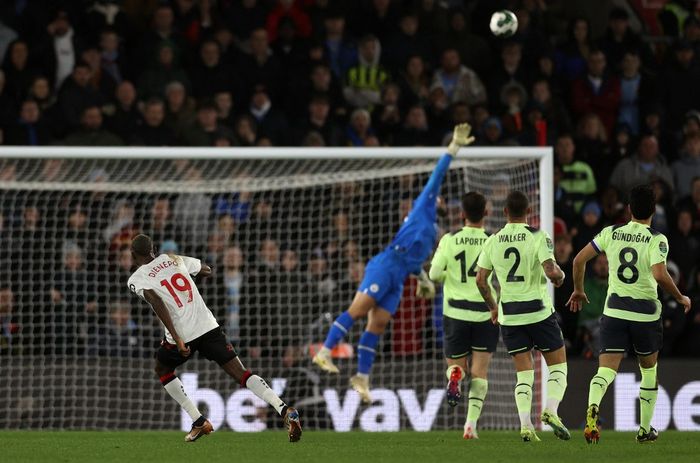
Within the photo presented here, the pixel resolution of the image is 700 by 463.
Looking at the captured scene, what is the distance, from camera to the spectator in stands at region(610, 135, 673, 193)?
17.3 metres

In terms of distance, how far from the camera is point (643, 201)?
10.3 m

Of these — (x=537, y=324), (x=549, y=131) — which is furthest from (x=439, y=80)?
(x=537, y=324)

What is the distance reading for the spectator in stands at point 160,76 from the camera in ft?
56.6

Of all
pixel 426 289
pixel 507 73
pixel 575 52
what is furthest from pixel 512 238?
pixel 575 52

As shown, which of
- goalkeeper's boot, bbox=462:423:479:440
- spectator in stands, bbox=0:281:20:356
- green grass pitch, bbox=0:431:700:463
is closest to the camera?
green grass pitch, bbox=0:431:700:463

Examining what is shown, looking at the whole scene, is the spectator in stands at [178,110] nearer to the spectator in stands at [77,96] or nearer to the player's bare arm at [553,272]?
the spectator in stands at [77,96]

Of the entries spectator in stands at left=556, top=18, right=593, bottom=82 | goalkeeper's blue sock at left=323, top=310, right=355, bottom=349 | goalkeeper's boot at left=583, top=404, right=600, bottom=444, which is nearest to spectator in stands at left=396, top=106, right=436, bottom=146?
spectator in stands at left=556, top=18, right=593, bottom=82

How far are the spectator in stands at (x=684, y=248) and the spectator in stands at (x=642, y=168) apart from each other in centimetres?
95

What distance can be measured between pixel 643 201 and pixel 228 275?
590cm

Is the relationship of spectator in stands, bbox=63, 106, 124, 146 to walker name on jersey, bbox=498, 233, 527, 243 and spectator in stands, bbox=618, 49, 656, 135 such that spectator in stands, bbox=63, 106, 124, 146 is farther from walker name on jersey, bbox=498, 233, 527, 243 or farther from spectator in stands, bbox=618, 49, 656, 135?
spectator in stands, bbox=618, 49, 656, 135

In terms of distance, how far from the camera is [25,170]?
15625 mm

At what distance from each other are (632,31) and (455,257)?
29.4ft

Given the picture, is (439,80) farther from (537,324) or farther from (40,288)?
(537,324)

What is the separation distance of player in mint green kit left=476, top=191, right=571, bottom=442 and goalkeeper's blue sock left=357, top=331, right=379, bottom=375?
2.64 m
